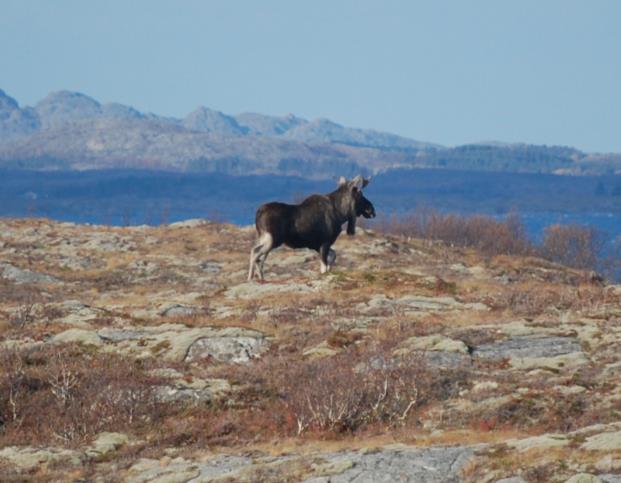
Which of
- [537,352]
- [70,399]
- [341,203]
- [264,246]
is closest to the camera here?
[70,399]

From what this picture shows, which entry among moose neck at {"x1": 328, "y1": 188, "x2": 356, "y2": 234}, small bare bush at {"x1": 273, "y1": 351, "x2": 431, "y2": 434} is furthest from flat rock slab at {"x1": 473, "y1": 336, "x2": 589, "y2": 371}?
moose neck at {"x1": 328, "y1": 188, "x2": 356, "y2": 234}

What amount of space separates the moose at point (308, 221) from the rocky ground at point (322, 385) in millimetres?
1856

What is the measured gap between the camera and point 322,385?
66.8ft

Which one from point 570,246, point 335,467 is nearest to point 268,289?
point 335,467

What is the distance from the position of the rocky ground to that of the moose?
1.86 m

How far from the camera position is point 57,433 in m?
19.1

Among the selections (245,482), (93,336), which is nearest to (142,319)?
(93,336)

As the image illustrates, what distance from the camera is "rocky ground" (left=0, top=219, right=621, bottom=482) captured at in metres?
15.4

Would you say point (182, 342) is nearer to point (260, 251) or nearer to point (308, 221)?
point (260, 251)

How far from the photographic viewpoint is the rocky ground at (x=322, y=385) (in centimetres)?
1539

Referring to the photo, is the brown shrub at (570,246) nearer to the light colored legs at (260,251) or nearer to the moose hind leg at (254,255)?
the light colored legs at (260,251)

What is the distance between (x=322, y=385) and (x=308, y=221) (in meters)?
16.8

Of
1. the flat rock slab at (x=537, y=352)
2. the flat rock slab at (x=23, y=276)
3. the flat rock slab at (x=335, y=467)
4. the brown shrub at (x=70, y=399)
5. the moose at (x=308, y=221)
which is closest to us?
the flat rock slab at (x=335, y=467)

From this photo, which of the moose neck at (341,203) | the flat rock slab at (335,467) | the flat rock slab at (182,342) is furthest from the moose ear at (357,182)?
the flat rock slab at (335,467)
